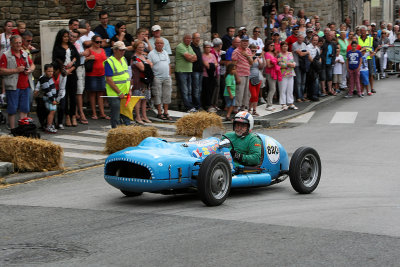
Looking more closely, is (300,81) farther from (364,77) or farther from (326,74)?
(364,77)

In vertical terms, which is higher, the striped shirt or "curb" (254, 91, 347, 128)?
the striped shirt

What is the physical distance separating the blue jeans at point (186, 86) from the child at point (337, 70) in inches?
279

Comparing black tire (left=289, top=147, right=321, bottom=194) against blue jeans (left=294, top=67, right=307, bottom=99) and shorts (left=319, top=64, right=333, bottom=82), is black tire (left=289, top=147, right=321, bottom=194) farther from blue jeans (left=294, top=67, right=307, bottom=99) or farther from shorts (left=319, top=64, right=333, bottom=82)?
shorts (left=319, top=64, right=333, bottom=82)

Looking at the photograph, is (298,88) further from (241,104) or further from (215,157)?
(215,157)

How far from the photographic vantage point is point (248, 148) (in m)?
11.3

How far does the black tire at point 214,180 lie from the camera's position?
32.1 ft

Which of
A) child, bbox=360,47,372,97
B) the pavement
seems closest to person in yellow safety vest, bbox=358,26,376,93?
child, bbox=360,47,372,97

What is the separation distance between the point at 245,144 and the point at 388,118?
34.6ft

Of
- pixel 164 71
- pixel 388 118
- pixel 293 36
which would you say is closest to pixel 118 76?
pixel 164 71

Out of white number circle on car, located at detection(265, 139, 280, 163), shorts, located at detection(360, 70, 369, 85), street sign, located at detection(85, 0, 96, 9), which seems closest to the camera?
white number circle on car, located at detection(265, 139, 280, 163)

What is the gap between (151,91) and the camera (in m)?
20.2

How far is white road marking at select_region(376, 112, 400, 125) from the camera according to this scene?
20219mm

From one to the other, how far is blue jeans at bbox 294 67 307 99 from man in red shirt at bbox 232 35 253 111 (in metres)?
3.12

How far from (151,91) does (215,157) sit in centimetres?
1036
